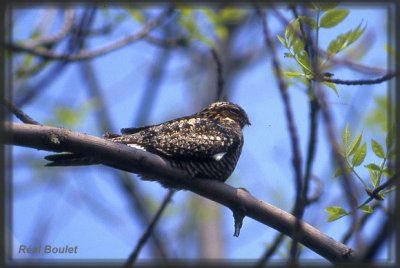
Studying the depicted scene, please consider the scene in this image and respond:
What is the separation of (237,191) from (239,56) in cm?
629

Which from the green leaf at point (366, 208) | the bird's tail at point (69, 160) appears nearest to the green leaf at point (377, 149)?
the green leaf at point (366, 208)

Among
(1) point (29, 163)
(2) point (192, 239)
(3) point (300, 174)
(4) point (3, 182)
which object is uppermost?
(3) point (300, 174)

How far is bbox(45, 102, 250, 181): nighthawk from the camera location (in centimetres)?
328

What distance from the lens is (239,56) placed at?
880cm

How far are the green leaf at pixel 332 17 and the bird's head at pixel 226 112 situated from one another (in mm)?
1797

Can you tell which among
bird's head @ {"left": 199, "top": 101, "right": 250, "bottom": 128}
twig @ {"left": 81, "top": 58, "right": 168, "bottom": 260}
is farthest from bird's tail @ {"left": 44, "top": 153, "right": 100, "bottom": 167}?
twig @ {"left": 81, "top": 58, "right": 168, "bottom": 260}

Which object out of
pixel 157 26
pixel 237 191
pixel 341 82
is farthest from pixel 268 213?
pixel 157 26

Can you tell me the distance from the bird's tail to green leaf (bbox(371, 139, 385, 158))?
4.02ft

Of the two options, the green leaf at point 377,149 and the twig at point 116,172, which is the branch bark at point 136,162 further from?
the twig at point 116,172

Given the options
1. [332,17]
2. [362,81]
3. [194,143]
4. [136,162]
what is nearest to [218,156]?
[194,143]

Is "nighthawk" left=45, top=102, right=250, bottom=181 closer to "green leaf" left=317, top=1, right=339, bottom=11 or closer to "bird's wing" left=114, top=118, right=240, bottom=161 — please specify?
"bird's wing" left=114, top=118, right=240, bottom=161

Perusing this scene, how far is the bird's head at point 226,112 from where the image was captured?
4125 mm

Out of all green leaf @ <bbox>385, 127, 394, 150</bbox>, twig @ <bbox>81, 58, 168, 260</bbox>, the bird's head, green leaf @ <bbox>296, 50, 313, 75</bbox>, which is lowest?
twig @ <bbox>81, 58, 168, 260</bbox>

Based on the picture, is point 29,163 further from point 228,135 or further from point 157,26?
point 228,135
